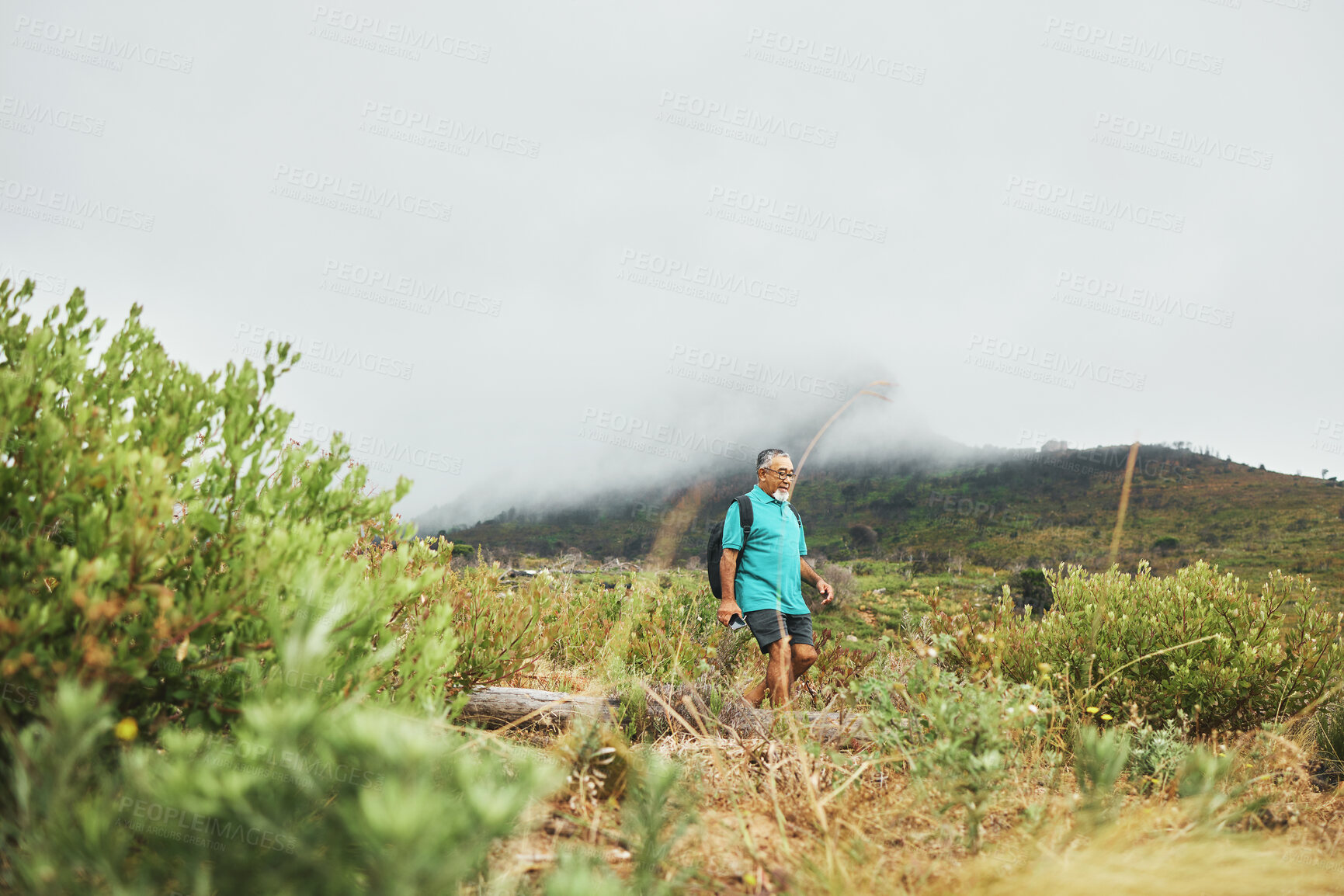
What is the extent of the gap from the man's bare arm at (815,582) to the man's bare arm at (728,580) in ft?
1.92

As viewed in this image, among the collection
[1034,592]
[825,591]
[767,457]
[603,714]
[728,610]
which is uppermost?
[767,457]

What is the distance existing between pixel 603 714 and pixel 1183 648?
15.4 ft

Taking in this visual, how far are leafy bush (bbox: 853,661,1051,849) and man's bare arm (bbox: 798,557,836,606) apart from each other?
5.66 ft

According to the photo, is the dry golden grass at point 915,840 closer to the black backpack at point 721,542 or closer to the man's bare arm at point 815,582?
the black backpack at point 721,542

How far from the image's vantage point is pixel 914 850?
6.86ft

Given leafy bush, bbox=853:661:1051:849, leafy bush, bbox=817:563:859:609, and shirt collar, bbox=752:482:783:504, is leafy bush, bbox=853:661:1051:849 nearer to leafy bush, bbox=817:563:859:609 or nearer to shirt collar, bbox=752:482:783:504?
shirt collar, bbox=752:482:783:504

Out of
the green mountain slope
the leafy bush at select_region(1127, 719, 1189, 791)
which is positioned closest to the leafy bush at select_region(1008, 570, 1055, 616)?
the green mountain slope

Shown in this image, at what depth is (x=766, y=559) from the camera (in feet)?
15.4

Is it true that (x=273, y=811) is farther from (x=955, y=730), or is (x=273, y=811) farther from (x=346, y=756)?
(x=955, y=730)

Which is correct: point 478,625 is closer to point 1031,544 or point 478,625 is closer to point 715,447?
point 1031,544

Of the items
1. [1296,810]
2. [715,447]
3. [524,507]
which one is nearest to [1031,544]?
[1296,810]

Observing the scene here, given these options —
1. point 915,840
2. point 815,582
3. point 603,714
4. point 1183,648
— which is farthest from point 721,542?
point 1183,648

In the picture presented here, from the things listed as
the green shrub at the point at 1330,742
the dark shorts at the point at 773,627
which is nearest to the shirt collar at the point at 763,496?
the dark shorts at the point at 773,627

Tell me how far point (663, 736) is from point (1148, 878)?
2.55 meters
